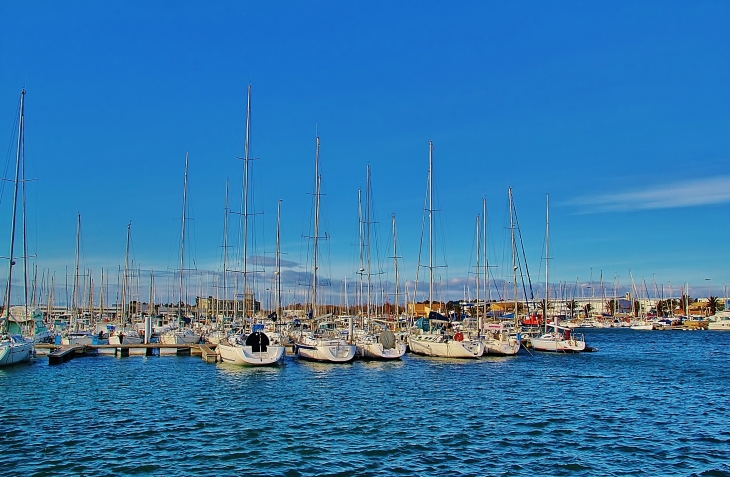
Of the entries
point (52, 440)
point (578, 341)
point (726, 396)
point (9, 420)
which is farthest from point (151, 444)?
point (578, 341)

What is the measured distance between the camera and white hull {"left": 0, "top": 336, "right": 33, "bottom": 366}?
4378 centimetres

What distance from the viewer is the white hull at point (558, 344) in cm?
6638

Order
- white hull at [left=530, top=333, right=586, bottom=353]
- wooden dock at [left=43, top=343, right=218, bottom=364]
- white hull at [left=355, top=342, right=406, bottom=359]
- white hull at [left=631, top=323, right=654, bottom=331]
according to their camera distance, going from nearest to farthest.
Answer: white hull at [left=355, top=342, right=406, bottom=359] < wooden dock at [left=43, top=343, right=218, bottom=364] < white hull at [left=530, top=333, right=586, bottom=353] < white hull at [left=631, top=323, right=654, bottom=331]

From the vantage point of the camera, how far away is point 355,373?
44.1 meters

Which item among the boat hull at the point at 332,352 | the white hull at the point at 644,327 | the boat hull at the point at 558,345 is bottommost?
the white hull at the point at 644,327

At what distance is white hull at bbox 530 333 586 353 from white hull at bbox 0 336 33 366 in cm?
4826

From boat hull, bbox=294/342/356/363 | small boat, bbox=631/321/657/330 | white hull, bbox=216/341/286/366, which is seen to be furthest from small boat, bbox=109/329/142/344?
small boat, bbox=631/321/657/330

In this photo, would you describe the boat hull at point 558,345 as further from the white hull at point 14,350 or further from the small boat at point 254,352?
the white hull at point 14,350

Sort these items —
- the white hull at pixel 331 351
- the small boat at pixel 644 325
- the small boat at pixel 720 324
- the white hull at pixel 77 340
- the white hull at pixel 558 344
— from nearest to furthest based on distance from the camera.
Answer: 1. the white hull at pixel 331 351
2. the white hull at pixel 77 340
3. the white hull at pixel 558 344
4. the small boat at pixel 720 324
5. the small boat at pixel 644 325

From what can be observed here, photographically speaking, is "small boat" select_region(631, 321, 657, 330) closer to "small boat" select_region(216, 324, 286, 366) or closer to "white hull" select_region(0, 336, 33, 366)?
"small boat" select_region(216, 324, 286, 366)

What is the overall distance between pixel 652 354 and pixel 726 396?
36.8 meters

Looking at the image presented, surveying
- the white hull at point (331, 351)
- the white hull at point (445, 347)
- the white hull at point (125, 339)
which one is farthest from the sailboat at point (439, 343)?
the white hull at point (125, 339)

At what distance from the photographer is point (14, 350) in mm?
44969

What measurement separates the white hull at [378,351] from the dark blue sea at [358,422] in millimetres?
5861
